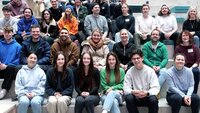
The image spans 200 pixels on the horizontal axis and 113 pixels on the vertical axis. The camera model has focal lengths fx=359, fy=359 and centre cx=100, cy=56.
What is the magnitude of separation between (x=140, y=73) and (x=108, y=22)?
2.50 m

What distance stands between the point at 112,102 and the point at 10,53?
1839 mm

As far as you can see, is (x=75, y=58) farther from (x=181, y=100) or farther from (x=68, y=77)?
(x=181, y=100)

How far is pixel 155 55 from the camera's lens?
5480mm

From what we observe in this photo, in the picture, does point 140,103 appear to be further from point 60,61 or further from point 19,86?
point 19,86

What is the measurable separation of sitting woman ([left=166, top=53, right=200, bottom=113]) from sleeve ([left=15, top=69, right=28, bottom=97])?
1.88m

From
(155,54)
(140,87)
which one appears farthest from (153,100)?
(155,54)

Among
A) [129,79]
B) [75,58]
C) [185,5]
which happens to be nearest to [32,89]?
[75,58]

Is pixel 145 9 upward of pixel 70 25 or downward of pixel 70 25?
upward

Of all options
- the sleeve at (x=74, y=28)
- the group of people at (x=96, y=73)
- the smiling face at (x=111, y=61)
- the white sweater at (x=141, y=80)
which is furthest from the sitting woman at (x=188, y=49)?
the sleeve at (x=74, y=28)

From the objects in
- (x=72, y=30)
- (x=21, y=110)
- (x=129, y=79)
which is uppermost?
(x=72, y=30)

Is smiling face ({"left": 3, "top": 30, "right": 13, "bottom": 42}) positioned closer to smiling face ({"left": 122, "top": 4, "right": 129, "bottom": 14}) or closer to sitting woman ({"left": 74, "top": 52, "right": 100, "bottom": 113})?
sitting woman ({"left": 74, "top": 52, "right": 100, "bottom": 113})

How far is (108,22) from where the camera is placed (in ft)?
23.0

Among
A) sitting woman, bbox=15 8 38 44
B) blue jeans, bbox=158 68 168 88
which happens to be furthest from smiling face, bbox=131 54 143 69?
sitting woman, bbox=15 8 38 44

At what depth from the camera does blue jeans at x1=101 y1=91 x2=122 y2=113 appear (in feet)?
14.6
